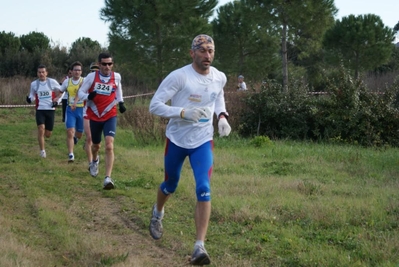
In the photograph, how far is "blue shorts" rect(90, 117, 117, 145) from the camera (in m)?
10.2

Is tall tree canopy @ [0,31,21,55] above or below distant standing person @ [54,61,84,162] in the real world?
above

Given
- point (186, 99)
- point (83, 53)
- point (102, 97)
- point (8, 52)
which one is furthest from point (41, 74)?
point (83, 53)

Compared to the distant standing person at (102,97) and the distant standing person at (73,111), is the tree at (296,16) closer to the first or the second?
the distant standing person at (73,111)

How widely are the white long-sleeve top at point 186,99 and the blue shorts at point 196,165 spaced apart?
7 cm

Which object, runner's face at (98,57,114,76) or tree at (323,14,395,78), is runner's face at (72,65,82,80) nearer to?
runner's face at (98,57,114,76)

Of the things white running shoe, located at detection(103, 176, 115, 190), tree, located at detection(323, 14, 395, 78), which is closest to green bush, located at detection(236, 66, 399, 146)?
white running shoe, located at detection(103, 176, 115, 190)

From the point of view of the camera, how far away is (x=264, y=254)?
6145 millimetres

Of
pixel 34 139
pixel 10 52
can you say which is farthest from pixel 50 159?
pixel 10 52

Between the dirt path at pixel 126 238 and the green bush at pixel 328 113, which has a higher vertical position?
the green bush at pixel 328 113

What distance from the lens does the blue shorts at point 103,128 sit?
1025cm

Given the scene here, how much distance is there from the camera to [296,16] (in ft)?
79.5

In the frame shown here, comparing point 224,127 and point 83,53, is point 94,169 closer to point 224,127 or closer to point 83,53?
point 224,127

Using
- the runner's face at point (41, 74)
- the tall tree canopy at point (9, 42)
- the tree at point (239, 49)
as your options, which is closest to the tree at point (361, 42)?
the tree at point (239, 49)

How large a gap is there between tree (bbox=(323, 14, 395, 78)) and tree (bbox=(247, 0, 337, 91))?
10.2 metres
